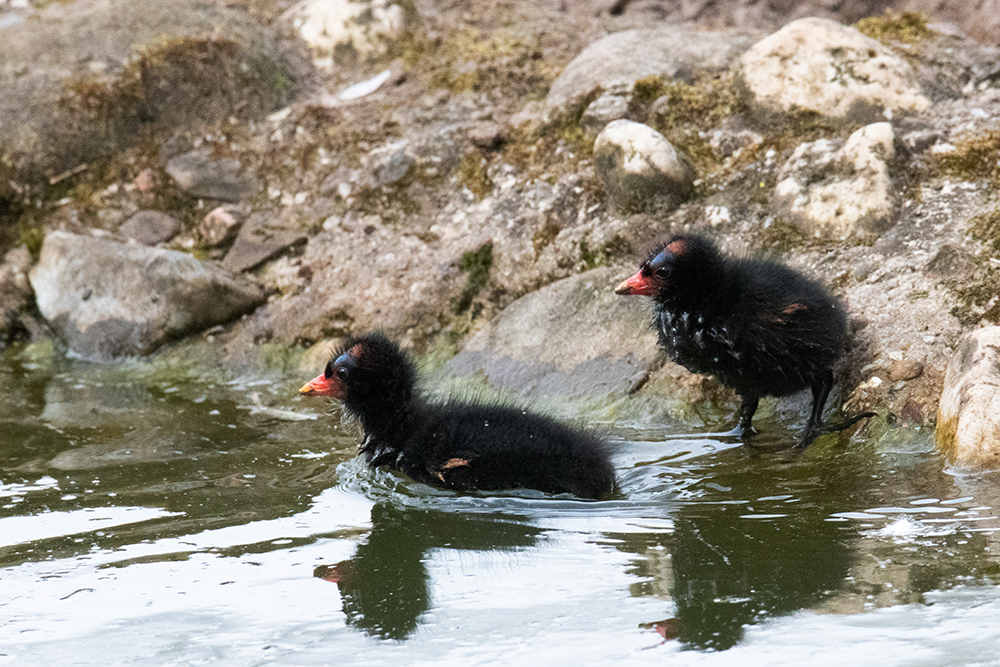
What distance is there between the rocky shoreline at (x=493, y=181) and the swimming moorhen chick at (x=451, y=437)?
1187 mm

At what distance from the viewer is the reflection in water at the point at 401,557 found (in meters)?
2.81

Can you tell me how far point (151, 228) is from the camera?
7.93 metres

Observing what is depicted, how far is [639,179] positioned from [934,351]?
2279 mm

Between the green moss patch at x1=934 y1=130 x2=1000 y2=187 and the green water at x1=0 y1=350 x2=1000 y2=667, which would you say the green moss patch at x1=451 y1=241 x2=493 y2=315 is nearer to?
the green water at x1=0 y1=350 x2=1000 y2=667

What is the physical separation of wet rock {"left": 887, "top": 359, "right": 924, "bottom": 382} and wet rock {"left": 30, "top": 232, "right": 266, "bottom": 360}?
4.51 metres

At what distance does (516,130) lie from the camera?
7488 mm

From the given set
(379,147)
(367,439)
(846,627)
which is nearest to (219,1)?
(379,147)

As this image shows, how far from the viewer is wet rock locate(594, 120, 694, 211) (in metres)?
6.22

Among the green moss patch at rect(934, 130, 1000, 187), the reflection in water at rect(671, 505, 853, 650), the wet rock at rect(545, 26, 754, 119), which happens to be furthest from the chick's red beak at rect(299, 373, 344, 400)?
the green moss patch at rect(934, 130, 1000, 187)

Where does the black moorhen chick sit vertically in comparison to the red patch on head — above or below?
below

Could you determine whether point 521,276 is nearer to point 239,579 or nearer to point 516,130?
point 516,130

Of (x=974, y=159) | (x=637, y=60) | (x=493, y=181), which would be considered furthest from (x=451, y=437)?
(x=637, y=60)

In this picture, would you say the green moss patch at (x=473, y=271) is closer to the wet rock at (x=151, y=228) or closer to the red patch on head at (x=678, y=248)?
the red patch on head at (x=678, y=248)

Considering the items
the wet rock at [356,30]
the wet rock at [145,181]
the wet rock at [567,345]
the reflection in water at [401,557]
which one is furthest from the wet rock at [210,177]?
the reflection in water at [401,557]
